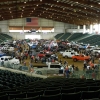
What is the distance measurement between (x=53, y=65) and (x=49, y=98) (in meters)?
18.0

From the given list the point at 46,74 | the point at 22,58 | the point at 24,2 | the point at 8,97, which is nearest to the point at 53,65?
the point at 46,74

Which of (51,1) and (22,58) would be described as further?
(51,1)

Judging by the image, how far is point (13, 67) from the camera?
22203 mm

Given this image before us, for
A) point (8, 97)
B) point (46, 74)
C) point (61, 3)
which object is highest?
point (61, 3)

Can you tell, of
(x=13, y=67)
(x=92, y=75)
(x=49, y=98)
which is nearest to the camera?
(x=49, y=98)

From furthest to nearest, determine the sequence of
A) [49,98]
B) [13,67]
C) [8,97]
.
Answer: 1. [13,67]
2. [8,97]
3. [49,98]

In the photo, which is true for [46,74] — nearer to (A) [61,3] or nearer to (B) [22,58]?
(B) [22,58]

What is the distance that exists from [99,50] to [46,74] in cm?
2153

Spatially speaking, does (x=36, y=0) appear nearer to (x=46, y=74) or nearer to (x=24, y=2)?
(x=24, y=2)

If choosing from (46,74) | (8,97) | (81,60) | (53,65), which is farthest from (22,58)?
(8,97)

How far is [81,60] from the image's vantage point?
34688mm

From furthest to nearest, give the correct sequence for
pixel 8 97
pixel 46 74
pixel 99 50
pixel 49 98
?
pixel 99 50 → pixel 46 74 → pixel 8 97 → pixel 49 98

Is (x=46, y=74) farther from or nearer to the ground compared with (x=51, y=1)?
nearer to the ground

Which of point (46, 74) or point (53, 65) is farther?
point (53, 65)
